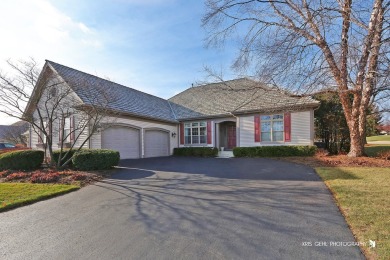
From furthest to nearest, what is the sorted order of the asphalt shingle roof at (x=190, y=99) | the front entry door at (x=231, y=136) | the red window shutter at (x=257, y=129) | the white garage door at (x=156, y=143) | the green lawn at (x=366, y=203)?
the front entry door at (x=231, y=136) < the white garage door at (x=156, y=143) < the red window shutter at (x=257, y=129) < the asphalt shingle roof at (x=190, y=99) < the green lawn at (x=366, y=203)

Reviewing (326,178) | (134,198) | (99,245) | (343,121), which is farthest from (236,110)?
(99,245)

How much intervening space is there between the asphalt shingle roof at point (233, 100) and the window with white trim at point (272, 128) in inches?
33.7

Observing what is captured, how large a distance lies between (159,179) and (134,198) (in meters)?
2.50

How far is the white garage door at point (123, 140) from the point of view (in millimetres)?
13977

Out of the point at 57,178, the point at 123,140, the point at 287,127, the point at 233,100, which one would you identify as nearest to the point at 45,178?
the point at 57,178

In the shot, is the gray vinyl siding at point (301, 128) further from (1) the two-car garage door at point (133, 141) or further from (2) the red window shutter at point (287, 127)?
(1) the two-car garage door at point (133, 141)

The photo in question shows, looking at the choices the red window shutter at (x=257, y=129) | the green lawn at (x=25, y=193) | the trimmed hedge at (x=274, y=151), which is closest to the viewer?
the green lawn at (x=25, y=193)

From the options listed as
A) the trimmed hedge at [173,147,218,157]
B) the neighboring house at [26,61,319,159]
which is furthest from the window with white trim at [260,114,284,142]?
the trimmed hedge at [173,147,218,157]

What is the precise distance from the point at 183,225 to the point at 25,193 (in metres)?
5.39

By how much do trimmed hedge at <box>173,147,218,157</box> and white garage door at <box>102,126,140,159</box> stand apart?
381cm

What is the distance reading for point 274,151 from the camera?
14438mm

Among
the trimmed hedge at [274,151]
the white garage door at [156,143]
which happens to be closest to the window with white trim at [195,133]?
the white garage door at [156,143]

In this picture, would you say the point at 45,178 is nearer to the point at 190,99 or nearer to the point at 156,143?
the point at 156,143

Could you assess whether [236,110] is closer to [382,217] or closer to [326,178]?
[326,178]
